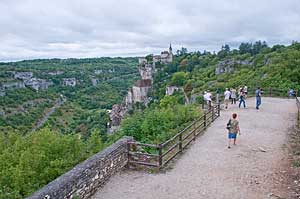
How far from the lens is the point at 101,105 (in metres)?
104

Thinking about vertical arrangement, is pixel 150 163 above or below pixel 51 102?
above

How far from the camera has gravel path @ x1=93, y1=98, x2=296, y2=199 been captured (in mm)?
7973

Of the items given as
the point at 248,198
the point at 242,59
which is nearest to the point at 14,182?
the point at 248,198

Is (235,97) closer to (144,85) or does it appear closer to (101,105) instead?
(144,85)

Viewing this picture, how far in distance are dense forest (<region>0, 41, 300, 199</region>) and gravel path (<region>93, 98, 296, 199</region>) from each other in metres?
2.14

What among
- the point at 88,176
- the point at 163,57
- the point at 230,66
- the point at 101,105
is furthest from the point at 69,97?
the point at 88,176

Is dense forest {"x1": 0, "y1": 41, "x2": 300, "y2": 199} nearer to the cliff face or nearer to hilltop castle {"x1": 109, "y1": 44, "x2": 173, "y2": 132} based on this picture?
the cliff face

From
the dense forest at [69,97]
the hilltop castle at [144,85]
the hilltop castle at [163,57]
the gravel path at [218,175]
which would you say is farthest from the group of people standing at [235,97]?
the hilltop castle at [163,57]

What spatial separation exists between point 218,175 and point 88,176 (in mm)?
3833

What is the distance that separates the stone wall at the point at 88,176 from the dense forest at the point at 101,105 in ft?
4.27

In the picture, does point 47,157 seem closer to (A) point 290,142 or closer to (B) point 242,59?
(A) point 290,142

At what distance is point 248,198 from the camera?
7594 mm

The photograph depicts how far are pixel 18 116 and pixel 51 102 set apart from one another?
26.2 m

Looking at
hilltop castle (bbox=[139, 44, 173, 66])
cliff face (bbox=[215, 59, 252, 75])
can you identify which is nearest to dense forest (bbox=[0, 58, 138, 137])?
hilltop castle (bbox=[139, 44, 173, 66])
